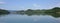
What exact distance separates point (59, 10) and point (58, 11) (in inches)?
15.9

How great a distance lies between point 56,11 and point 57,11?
14 centimetres

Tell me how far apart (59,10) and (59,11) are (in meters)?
0.41

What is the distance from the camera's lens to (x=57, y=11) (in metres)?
18.3

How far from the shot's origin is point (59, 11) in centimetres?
1830

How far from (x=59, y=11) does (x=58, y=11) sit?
0.47 ft

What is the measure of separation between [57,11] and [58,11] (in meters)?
0.14

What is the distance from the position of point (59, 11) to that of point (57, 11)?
279mm

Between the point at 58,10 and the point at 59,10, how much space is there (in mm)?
137

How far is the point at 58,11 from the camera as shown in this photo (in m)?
18.3

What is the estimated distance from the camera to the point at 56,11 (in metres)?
18.4

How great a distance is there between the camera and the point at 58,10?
1794 centimetres
